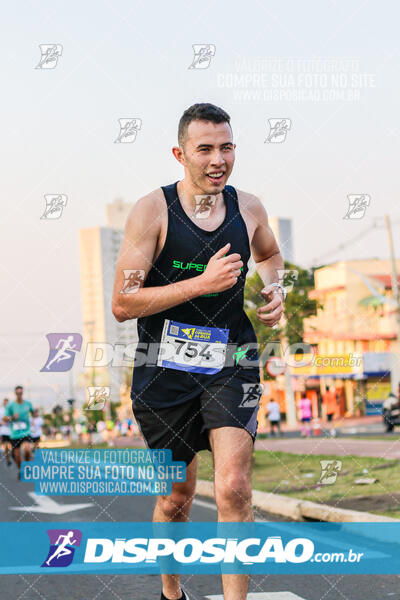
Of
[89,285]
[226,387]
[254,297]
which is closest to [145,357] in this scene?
[226,387]

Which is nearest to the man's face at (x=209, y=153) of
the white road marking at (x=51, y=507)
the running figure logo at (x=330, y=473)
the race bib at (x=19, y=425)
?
the white road marking at (x=51, y=507)

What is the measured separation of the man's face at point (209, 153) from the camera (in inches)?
142

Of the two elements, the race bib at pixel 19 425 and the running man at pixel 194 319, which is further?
the race bib at pixel 19 425

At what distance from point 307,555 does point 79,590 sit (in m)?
1.77

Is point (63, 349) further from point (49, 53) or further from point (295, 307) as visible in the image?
point (295, 307)

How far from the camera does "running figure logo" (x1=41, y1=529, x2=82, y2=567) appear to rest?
18.7 feet

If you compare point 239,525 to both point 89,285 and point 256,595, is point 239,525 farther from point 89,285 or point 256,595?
point 89,285

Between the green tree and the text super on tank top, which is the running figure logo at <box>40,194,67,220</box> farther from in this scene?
the green tree

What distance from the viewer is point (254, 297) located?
14.8 m

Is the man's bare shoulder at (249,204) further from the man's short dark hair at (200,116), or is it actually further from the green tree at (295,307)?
the green tree at (295,307)

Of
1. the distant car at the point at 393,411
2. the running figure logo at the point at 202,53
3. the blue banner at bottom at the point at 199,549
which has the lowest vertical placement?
the distant car at the point at 393,411

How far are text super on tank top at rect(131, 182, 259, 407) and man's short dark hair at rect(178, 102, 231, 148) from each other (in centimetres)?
24

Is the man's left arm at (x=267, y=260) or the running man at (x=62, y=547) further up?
the man's left arm at (x=267, y=260)

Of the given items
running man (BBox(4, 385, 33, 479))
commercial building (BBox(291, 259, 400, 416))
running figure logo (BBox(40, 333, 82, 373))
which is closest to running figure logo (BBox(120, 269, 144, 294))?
running figure logo (BBox(40, 333, 82, 373))
